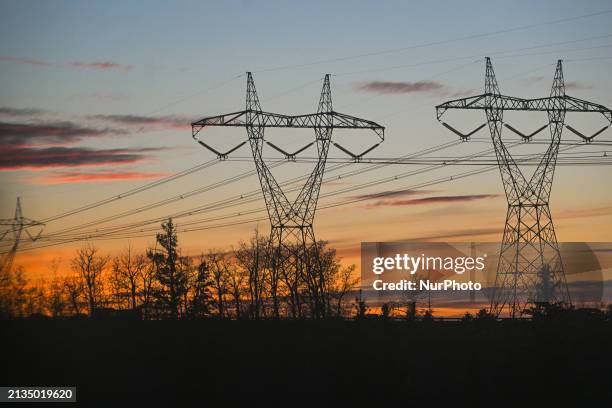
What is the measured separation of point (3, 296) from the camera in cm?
9238

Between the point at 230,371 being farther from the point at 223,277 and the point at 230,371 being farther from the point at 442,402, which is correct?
the point at 223,277

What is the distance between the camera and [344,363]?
203 feet

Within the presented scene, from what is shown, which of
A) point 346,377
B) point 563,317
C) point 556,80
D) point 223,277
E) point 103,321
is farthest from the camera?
point 223,277

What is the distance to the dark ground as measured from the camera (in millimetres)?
58875

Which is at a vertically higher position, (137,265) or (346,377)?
(137,265)

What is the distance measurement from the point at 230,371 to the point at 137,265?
203 ft

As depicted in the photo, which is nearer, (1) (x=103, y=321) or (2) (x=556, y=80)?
(2) (x=556, y=80)

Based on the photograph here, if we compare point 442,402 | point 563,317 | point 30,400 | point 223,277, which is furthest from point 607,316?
point 223,277

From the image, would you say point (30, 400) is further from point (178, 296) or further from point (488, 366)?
point (178, 296)

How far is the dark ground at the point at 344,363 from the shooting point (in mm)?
58875

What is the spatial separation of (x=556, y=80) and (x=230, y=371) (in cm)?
3178

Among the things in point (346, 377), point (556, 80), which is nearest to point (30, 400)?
point (346, 377)

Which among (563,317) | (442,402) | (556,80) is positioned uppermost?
(556,80)

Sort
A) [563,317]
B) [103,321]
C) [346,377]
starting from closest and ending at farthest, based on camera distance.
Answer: [346,377]
[563,317]
[103,321]
